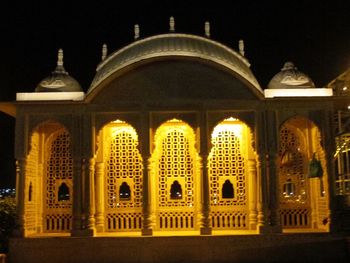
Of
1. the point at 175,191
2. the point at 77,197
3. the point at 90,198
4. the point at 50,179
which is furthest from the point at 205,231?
the point at 50,179

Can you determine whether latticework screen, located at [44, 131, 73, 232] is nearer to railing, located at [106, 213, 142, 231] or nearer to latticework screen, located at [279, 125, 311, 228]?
railing, located at [106, 213, 142, 231]

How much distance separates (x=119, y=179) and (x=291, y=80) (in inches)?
246

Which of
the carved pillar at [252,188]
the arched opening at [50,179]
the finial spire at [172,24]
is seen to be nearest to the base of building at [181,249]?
the arched opening at [50,179]

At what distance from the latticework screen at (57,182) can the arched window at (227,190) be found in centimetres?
496

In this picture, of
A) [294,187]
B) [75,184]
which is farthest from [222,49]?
[75,184]

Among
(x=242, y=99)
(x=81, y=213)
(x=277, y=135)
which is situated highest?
(x=242, y=99)

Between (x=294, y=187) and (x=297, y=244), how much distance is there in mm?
2672

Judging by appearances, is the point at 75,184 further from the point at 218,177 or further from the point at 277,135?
the point at 277,135

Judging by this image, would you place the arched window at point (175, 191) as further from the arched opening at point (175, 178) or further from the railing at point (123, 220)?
the railing at point (123, 220)

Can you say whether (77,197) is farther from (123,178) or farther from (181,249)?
(181,249)

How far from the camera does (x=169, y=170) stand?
16.9m

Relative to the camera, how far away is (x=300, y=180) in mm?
16688

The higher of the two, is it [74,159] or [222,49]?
[222,49]

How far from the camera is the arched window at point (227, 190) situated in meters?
17.0
